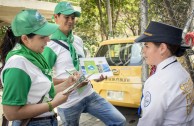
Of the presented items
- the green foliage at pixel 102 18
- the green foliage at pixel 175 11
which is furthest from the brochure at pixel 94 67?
the green foliage at pixel 102 18

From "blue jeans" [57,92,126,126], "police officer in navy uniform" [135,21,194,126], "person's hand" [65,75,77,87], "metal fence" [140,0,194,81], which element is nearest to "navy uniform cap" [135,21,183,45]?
"police officer in navy uniform" [135,21,194,126]

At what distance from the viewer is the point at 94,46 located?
18.0m

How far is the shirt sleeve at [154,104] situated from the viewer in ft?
5.27

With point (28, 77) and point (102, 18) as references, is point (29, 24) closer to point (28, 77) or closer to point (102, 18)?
point (28, 77)

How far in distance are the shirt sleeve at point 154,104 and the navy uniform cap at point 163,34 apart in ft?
0.92

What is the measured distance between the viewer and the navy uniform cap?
1.73m

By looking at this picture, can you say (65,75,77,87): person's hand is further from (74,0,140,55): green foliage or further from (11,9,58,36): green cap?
(74,0,140,55): green foliage

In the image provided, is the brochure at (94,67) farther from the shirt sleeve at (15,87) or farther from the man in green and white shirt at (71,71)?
the shirt sleeve at (15,87)

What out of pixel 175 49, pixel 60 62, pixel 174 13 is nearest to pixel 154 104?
pixel 175 49

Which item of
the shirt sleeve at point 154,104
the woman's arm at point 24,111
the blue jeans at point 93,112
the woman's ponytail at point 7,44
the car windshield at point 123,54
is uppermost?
the woman's ponytail at point 7,44

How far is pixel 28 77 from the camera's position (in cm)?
185

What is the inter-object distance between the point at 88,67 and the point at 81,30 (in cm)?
1530

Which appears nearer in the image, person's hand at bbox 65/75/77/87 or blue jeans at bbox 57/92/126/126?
person's hand at bbox 65/75/77/87

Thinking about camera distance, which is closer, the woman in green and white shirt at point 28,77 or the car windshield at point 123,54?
the woman in green and white shirt at point 28,77
